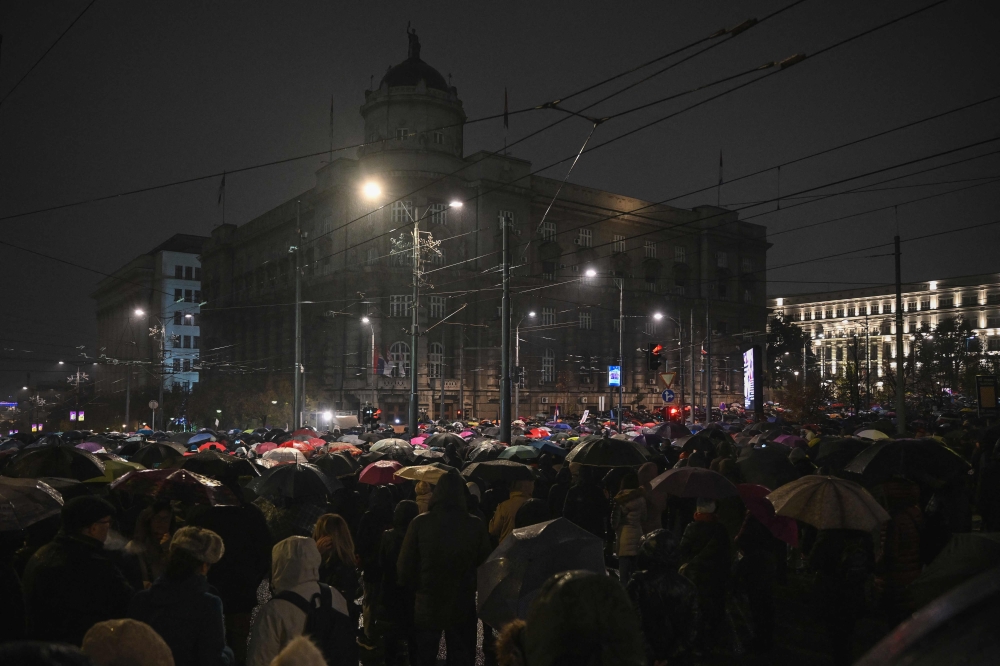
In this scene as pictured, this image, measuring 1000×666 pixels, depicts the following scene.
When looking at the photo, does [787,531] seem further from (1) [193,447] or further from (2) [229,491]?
(1) [193,447]

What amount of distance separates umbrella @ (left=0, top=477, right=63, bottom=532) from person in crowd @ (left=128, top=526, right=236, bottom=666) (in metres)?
1.95

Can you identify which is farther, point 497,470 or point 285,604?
point 497,470

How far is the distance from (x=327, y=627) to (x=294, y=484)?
432 centimetres

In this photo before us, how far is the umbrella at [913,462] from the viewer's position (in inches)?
348

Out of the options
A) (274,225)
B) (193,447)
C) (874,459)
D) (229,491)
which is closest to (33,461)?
(229,491)

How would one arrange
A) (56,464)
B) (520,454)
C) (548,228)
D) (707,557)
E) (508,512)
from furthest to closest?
(548,228)
(520,454)
(56,464)
(508,512)
(707,557)

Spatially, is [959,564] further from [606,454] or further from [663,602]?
[606,454]

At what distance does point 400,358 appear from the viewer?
61.5 metres

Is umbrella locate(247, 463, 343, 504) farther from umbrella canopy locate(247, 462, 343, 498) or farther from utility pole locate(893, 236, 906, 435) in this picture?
utility pole locate(893, 236, 906, 435)

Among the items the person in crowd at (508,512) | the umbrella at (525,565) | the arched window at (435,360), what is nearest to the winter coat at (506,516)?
the person in crowd at (508,512)

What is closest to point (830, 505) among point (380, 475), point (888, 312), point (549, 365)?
point (380, 475)

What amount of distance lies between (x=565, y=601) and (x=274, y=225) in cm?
8007

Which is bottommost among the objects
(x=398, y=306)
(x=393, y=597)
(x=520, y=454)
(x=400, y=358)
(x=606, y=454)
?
(x=393, y=597)

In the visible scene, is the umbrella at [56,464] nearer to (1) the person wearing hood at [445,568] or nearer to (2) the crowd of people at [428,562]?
(2) the crowd of people at [428,562]
